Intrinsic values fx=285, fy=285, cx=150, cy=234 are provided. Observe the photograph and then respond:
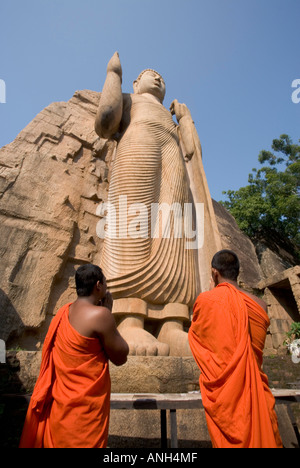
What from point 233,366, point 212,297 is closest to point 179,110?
point 212,297

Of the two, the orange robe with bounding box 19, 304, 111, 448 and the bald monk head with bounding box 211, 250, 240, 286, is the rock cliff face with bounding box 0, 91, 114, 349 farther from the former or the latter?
the bald monk head with bounding box 211, 250, 240, 286

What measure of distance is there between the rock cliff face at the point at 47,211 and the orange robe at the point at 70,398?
2.01m

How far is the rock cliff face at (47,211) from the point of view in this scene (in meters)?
3.45

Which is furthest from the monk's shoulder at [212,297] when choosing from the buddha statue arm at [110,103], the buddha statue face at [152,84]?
the buddha statue face at [152,84]

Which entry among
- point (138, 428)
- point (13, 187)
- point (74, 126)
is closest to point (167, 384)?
point (138, 428)

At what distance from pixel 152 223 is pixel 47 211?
1575mm

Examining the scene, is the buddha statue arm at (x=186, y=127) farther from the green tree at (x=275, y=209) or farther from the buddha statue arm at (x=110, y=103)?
the green tree at (x=275, y=209)

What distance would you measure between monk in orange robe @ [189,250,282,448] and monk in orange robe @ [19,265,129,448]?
0.49 metres

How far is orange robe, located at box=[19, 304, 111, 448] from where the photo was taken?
4.49 feet

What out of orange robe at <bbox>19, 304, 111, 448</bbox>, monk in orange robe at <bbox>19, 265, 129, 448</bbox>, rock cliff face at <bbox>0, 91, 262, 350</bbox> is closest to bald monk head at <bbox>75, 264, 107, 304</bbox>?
monk in orange robe at <bbox>19, 265, 129, 448</bbox>

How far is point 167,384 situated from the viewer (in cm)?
231

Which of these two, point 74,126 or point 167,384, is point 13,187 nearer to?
point 74,126

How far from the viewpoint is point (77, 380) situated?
146 cm
